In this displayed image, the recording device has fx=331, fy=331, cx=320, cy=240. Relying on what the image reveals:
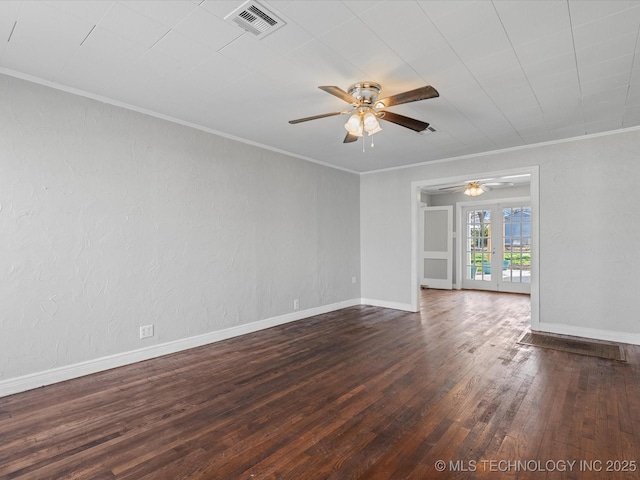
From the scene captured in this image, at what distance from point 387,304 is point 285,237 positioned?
2.45 metres

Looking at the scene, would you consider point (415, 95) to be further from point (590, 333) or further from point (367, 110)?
point (590, 333)

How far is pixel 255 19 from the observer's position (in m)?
2.09

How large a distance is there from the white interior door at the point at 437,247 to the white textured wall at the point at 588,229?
3.88 m

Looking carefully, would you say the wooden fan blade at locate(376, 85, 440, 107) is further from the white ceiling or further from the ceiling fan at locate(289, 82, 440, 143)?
the white ceiling

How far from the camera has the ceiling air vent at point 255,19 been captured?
1978 millimetres

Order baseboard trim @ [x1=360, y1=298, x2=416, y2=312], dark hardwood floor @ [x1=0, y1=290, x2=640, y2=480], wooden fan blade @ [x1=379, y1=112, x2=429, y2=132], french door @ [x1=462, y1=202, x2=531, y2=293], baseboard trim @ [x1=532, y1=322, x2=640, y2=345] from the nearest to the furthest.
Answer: dark hardwood floor @ [x1=0, y1=290, x2=640, y2=480], wooden fan blade @ [x1=379, y1=112, x2=429, y2=132], baseboard trim @ [x1=532, y1=322, x2=640, y2=345], baseboard trim @ [x1=360, y1=298, x2=416, y2=312], french door @ [x1=462, y1=202, x2=531, y2=293]

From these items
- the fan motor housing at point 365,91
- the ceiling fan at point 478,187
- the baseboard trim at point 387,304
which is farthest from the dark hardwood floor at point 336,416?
the ceiling fan at point 478,187

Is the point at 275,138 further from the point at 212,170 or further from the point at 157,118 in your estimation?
the point at 157,118

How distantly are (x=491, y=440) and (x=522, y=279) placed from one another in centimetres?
698

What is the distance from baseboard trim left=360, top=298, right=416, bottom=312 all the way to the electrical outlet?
3997mm

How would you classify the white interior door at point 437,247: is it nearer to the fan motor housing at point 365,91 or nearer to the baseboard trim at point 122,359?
the baseboard trim at point 122,359

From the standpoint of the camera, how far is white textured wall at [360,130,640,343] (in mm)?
4062

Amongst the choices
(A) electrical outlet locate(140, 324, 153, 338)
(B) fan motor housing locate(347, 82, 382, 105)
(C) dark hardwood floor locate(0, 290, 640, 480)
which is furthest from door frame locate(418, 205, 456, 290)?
(A) electrical outlet locate(140, 324, 153, 338)

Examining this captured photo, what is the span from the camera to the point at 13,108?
2.77 m
